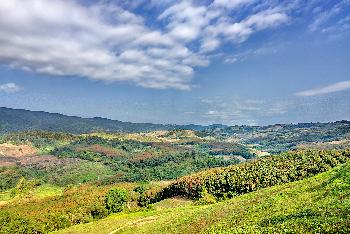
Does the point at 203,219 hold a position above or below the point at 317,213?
below

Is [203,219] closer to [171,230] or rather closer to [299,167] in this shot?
[171,230]

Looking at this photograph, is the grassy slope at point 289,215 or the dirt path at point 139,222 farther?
the dirt path at point 139,222

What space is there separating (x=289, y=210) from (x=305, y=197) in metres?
7.90

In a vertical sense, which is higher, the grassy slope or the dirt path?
the grassy slope

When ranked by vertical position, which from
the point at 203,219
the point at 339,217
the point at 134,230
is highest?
the point at 339,217

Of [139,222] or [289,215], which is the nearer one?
[289,215]

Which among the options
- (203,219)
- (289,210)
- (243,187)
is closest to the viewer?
(289,210)

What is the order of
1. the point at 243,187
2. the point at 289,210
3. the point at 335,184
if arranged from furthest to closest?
the point at 243,187 < the point at 335,184 < the point at 289,210

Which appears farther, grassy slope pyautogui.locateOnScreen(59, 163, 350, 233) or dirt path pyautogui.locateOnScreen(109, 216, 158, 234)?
dirt path pyautogui.locateOnScreen(109, 216, 158, 234)

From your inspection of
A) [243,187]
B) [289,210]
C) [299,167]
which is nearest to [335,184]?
[289,210]

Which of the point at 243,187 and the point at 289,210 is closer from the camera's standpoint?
the point at 289,210

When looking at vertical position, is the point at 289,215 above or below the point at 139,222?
above

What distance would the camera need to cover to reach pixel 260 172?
191000 millimetres

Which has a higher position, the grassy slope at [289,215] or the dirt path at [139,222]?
the grassy slope at [289,215]
